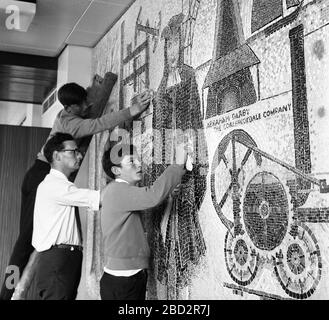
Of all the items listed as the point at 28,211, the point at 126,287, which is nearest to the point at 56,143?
the point at 28,211

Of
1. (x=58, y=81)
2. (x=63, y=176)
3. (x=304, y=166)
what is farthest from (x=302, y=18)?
(x=58, y=81)

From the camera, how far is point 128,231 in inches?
67.9

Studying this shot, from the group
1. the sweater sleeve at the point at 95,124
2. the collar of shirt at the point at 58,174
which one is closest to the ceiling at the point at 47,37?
the sweater sleeve at the point at 95,124

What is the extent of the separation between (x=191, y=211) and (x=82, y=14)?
1.75m

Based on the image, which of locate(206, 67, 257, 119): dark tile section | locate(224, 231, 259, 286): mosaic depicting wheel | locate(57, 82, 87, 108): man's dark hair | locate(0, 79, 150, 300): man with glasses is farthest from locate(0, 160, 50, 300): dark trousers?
locate(224, 231, 259, 286): mosaic depicting wheel

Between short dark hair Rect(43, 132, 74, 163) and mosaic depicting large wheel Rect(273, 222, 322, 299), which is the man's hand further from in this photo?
mosaic depicting large wheel Rect(273, 222, 322, 299)

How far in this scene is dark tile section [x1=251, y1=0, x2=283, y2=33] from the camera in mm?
1278

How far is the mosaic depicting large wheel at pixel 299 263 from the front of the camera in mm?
1107

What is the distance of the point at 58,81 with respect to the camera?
11.5ft

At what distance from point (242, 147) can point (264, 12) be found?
0.45 m

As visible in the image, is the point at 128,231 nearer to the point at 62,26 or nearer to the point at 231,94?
the point at 231,94

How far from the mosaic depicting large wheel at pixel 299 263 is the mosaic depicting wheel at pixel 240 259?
Result: 0.11 metres
